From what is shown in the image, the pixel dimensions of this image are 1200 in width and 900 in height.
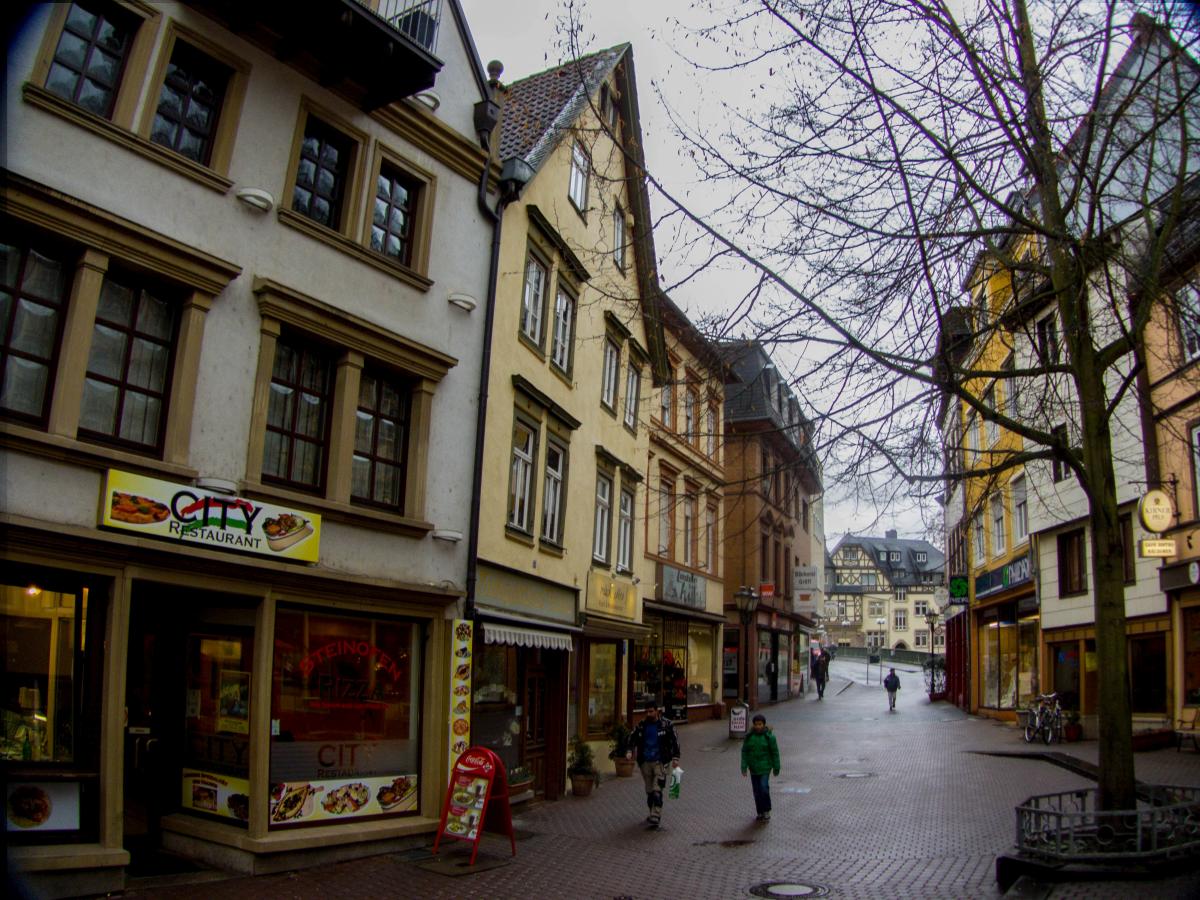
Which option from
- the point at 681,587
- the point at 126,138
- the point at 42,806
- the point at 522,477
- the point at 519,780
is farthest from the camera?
the point at 681,587

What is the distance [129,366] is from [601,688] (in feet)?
44.5

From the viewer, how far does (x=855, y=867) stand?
1155cm

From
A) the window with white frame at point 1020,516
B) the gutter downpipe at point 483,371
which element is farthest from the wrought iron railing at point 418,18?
the window with white frame at point 1020,516

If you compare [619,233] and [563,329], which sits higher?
[619,233]

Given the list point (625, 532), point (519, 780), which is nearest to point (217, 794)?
point (519, 780)

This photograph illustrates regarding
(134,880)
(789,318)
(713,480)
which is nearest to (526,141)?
(789,318)

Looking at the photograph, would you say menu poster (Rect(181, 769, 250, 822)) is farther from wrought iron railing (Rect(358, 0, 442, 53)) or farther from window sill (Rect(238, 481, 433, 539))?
wrought iron railing (Rect(358, 0, 442, 53))

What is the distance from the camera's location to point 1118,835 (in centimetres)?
936

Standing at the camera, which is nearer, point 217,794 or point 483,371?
point 217,794

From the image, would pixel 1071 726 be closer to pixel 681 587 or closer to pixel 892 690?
pixel 681 587

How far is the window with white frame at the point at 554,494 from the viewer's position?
1770cm

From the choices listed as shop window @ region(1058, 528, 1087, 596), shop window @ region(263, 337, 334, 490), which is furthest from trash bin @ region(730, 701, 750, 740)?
shop window @ region(263, 337, 334, 490)

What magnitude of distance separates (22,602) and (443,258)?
7.08 meters

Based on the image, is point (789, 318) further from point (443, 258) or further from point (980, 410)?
point (443, 258)
